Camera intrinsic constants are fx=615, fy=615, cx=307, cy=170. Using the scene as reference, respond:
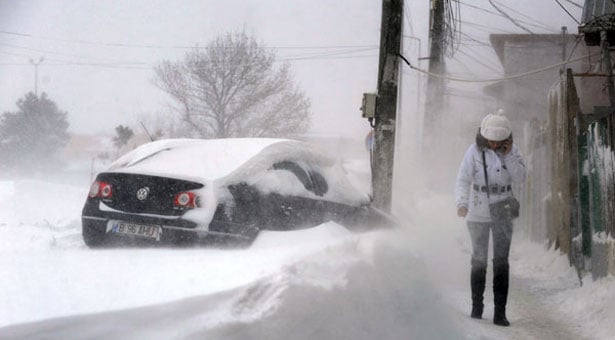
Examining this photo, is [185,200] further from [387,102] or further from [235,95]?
[235,95]

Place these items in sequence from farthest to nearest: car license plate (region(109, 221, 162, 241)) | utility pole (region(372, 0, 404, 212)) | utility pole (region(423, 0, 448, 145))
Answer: utility pole (region(423, 0, 448, 145)) → utility pole (region(372, 0, 404, 212)) → car license plate (region(109, 221, 162, 241))

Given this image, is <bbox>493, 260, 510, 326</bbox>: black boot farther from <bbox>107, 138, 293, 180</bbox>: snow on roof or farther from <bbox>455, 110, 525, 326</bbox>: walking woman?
<bbox>107, 138, 293, 180</bbox>: snow on roof

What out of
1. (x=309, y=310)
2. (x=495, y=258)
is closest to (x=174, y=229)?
(x=309, y=310)

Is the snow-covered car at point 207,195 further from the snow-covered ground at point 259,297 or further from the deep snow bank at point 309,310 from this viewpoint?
the deep snow bank at point 309,310

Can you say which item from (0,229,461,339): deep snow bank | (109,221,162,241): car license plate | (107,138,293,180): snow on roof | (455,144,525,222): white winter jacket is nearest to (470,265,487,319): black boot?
(455,144,525,222): white winter jacket

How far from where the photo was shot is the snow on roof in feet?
16.6

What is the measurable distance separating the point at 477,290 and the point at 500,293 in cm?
21

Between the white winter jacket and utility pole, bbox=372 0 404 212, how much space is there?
375 cm

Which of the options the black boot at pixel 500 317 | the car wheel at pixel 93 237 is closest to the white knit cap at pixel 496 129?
the black boot at pixel 500 317

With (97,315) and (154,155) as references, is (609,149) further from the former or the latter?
(97,315)

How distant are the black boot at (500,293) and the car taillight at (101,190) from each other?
11.0 ft

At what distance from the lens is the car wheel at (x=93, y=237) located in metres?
5.26

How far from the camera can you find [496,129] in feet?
16.9

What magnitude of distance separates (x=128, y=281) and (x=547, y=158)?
7515mm
